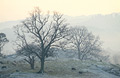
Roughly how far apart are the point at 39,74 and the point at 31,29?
987 centimetres

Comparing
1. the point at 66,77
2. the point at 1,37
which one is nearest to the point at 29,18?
the point at 66,77

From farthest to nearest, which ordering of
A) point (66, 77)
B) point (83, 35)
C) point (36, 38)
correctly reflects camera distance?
point (83, 35) < point (36, 38) < point (66, 77)

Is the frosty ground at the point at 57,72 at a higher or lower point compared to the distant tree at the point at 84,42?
lower

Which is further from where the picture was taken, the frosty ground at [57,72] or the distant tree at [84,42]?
the distant tree at [84,42]

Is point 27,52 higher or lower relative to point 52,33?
lower

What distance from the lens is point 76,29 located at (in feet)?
243

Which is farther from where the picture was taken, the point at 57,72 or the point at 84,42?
the point at 84,42

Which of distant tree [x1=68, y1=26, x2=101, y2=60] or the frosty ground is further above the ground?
distant tree [x1=68, y1=26, x2=101, y2=60]

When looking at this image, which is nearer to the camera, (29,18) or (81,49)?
(29,18)

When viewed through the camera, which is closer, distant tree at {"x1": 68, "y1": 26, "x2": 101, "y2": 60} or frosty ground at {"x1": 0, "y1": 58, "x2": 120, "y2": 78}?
frosty ground at {"x1": 0, "y1": 58, "x2": 120, "y2": 78}

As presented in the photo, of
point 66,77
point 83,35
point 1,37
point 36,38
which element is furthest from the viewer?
point 1,37

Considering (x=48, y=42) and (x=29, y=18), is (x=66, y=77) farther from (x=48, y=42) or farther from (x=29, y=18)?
(x=29, y=18)

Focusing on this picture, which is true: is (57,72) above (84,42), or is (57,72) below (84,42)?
below

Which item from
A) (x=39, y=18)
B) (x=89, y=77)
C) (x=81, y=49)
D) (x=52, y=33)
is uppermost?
(x=39, y=18)
